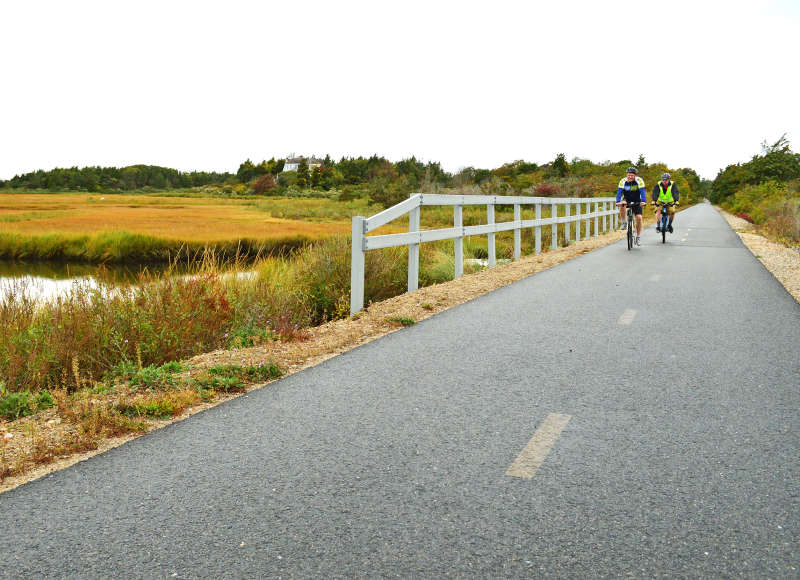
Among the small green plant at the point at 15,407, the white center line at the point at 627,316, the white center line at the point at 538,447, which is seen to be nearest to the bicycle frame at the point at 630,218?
the white center line at the point at 627,316

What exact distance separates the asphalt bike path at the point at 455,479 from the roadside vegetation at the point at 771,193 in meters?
20.9

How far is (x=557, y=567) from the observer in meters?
2.85

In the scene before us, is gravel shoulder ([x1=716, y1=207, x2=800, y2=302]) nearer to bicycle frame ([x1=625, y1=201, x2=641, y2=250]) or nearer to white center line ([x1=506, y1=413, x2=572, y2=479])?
bicycle frame ([x1=625, y1=201, x2=641, y2=250])

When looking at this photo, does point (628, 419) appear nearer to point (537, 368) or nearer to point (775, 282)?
point (537, 368)

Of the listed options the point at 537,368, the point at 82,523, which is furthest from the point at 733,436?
the point at 82,523

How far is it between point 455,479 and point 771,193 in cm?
5654

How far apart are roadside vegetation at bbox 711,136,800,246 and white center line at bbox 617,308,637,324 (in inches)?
665

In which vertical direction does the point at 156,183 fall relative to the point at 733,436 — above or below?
above

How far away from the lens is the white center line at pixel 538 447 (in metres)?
3.83

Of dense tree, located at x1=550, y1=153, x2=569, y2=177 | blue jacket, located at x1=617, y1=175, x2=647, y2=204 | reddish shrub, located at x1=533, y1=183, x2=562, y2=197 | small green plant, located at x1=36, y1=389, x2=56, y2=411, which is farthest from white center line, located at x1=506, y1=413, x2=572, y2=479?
dense tree, located at x1=550, y1=153, x2=569, y2=177

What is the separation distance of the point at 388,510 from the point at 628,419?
2120 mm

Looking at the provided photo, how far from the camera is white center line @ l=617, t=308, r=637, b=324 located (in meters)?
8.47

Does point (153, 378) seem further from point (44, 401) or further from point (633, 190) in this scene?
point (633, 190)

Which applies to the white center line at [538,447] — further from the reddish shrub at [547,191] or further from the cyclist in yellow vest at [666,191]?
the reddish shrub at [547,191]
